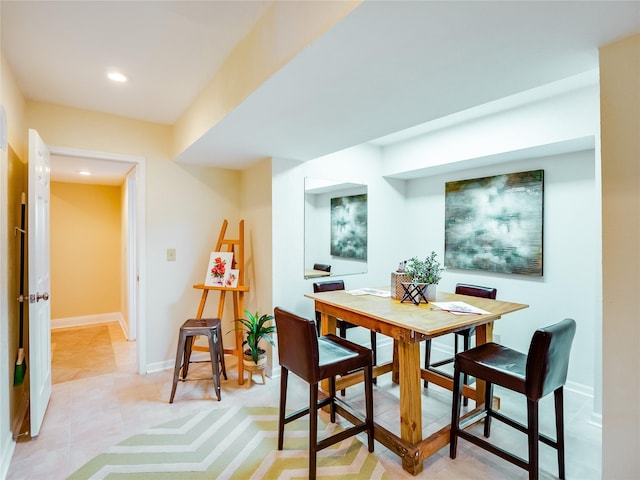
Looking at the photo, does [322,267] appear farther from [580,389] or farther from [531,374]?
[580,389]

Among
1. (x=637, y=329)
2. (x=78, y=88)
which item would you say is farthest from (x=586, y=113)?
(x=78, y=88)

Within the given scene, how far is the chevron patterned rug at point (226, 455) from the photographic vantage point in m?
1.85

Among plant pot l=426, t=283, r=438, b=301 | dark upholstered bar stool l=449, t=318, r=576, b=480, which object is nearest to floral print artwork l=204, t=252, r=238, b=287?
plant pot l=426, t=283, r=438, b=301

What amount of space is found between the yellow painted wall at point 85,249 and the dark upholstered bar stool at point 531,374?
5.24 meters

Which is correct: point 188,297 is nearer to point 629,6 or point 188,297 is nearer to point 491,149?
point 491,149

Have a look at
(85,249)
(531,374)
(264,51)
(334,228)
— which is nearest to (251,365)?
(334,228)

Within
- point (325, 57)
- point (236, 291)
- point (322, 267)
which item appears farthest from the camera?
point (322, 267)

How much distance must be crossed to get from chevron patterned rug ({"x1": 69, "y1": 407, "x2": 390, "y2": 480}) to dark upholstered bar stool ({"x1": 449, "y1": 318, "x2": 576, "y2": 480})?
2.25ft

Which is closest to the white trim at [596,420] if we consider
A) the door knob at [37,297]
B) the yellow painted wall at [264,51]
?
the yellow painted wall at [264,51]

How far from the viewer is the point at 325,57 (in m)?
1.45

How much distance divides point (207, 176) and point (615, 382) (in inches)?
138

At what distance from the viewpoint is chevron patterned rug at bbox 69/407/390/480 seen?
1.85 metres

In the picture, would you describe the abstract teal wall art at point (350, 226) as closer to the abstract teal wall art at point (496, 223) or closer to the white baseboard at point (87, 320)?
the abstract teal wall art at point (496, 223)

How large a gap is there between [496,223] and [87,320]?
18.8ft
